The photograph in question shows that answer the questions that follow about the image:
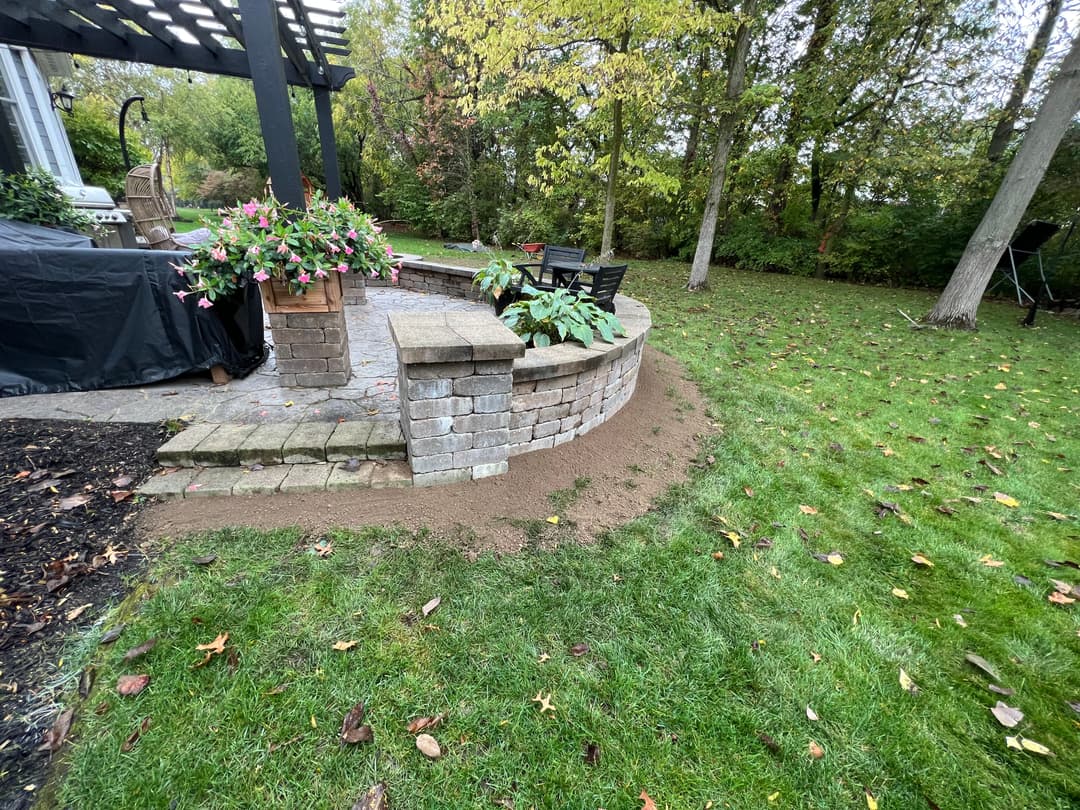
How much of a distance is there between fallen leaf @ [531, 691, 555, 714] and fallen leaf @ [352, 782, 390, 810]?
45 cm

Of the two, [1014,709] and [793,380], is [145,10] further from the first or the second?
[1014,709]

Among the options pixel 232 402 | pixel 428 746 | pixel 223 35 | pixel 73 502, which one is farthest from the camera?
pixel 223 35

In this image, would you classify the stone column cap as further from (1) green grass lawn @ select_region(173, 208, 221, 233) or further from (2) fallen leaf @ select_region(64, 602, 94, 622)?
(1) green grass lawn @ select_region(173, 208, 221, 233)

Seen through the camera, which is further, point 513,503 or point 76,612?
point 513,503

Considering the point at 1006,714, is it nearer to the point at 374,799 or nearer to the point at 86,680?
the point at 374,799

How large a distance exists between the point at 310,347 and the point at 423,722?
2.49 metres

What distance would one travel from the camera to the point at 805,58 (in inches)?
Answer: 370

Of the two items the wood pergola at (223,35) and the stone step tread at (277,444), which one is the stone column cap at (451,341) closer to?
the stone step tread at (277,444)

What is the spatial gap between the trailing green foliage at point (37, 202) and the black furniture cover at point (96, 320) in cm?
125

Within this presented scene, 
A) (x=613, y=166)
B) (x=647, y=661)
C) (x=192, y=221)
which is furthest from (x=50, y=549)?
(x=192, y=221)

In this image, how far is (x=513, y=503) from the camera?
2152 millimetres

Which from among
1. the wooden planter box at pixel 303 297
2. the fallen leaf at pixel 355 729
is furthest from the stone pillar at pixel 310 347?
the fallen leaf at pixel 355 729

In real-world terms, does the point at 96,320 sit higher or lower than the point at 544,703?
higher

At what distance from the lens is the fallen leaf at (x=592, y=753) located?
1195mm
